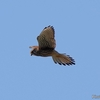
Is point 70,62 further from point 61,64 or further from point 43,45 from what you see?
point 43,45

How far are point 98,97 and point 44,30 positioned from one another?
240 cm

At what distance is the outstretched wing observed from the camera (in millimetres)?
8430

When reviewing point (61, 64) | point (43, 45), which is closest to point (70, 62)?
point (61, 64)

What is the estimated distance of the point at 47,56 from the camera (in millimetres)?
8852

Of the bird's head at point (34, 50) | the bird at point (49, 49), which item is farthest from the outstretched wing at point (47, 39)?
the bird's head at point (34, 50)

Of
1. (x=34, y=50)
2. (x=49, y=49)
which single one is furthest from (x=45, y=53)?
(x=34, y=50)

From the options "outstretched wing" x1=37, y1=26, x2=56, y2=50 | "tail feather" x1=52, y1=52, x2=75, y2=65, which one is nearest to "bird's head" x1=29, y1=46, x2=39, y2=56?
"outstretched wing" x1=37, y1=26, x2=56, y2=50

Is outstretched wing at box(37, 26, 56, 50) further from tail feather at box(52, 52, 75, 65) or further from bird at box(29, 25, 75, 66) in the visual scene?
tail feather at box(52, 52, 75, 65)

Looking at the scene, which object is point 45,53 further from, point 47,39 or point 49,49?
point 47,39

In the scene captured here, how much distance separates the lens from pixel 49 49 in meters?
8.91

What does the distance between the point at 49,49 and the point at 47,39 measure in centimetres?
34

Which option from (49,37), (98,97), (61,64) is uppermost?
(49,37)

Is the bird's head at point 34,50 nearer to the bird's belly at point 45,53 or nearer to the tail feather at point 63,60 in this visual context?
the bird's belly at point 45,53

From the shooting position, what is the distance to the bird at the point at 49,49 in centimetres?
852
